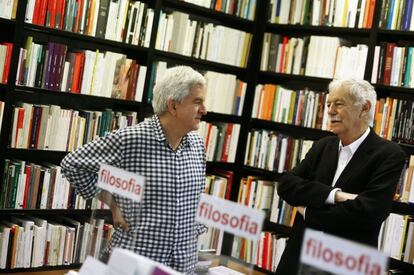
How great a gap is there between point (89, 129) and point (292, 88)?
1.91 metres

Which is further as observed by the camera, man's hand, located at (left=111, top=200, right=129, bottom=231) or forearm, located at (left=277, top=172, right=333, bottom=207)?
forearm, located at (left=277, top=172, right=333, bottom=207)

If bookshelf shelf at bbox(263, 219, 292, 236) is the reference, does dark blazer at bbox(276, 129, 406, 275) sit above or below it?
above

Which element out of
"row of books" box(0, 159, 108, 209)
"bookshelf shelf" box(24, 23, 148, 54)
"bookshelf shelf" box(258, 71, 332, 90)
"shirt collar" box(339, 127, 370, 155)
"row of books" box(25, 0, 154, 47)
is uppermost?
"row of books" box(25, 0, 154, 47)

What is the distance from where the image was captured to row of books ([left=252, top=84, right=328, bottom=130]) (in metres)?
4.74

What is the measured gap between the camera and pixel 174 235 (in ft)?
6.75

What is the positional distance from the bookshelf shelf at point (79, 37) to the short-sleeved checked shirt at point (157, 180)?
197 cm

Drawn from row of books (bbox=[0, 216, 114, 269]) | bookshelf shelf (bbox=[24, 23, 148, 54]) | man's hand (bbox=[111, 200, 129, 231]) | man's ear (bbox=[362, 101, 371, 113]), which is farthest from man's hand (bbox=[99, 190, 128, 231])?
bookshelf shelf (bbox=[24, 23, 148, 54])

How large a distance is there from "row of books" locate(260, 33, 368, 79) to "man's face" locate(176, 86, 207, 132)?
94.8 inches

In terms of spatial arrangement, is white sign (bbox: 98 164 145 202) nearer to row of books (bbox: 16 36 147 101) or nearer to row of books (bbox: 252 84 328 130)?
row of books (bbox: 16 36 147 101)

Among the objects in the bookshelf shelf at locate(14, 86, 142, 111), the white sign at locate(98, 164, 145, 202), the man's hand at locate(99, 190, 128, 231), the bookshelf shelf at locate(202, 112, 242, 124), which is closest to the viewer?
the white sign at locate(98, 164, 145, 202)

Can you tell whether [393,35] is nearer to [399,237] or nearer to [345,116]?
[399,237]

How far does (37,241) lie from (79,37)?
4.56 feet

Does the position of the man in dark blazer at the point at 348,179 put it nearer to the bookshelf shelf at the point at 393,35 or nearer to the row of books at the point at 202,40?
the bookshelf shelf at the point at 393,35

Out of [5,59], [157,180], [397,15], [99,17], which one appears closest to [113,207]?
[157,180]
